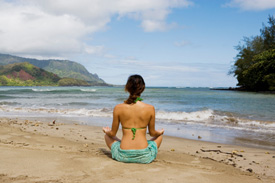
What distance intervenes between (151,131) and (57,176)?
1.64m

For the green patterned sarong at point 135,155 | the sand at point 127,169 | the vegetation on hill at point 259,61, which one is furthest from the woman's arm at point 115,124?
the vegetation on hill at point 259,61

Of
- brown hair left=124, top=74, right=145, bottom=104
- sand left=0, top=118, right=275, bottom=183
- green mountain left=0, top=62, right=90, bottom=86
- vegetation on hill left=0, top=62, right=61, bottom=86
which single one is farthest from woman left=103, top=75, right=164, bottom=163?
green mountain left=0, top=62, right=90, bottom=86

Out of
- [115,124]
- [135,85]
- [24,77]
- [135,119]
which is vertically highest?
[24,77]

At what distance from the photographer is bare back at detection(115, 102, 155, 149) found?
11.9 feet

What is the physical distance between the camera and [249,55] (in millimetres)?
54594

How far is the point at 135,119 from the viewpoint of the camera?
368cm

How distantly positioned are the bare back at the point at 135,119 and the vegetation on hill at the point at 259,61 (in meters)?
45.2

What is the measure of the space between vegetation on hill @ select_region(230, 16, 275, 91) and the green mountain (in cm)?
12440

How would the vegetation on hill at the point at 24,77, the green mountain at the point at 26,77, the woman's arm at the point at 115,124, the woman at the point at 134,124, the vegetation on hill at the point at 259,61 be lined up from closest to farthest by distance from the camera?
the woman at the point at 134,124, the woman's arm at the point at 115,124, the vegetation on hill at the point at 259,61, the vegetation on hill at the point at 24,77, the green mountain at the point at 26,77

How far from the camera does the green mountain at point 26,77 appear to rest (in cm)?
14138

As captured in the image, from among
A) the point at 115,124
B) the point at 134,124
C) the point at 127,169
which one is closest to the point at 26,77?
the point at 115,124

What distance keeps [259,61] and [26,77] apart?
14651cm

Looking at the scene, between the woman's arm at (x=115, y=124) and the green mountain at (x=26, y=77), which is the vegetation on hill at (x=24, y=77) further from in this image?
the woman's arm at (x=115, y=124)

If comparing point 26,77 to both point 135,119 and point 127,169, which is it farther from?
point 127,169
